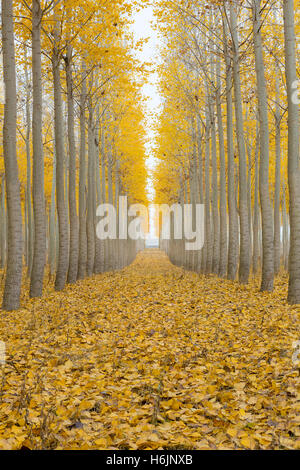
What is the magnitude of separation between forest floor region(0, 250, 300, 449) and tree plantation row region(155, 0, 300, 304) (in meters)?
2.88

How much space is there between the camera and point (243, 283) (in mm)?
11664

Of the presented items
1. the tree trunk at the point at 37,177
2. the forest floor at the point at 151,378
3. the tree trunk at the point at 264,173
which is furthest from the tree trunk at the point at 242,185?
the tree trunk at the point at 37,177

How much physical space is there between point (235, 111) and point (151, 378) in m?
9.76

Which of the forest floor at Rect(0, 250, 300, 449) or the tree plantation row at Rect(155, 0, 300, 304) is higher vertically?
the tree plantation row at Rect(155, 0, 300, 304)

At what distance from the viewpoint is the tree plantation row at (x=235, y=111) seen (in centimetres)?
839

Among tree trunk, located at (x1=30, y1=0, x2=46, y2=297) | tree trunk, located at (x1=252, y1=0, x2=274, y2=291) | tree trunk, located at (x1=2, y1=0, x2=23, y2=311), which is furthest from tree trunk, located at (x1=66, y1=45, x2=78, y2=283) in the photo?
tree trunk, located at (x1=252, y1=0, x2=274, y2=291)

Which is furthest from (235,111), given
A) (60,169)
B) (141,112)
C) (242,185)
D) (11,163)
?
(141,112)

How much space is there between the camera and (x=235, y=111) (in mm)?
12227

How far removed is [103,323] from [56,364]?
206 centimetres

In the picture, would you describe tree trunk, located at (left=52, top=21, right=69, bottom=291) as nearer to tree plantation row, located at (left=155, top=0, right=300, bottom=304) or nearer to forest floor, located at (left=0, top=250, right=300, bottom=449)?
forest floor, located at (left=0, top=250, right=300, bottom=449)

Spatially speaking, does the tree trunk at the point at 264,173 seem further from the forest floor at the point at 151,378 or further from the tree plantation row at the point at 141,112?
the forest floor at the point at 151,378

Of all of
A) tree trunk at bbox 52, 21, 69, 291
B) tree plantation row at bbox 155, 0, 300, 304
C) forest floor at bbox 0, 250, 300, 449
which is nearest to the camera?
forest floor at bbox 0, 250, 300, 449

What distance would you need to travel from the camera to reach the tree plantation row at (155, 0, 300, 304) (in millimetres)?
8391
